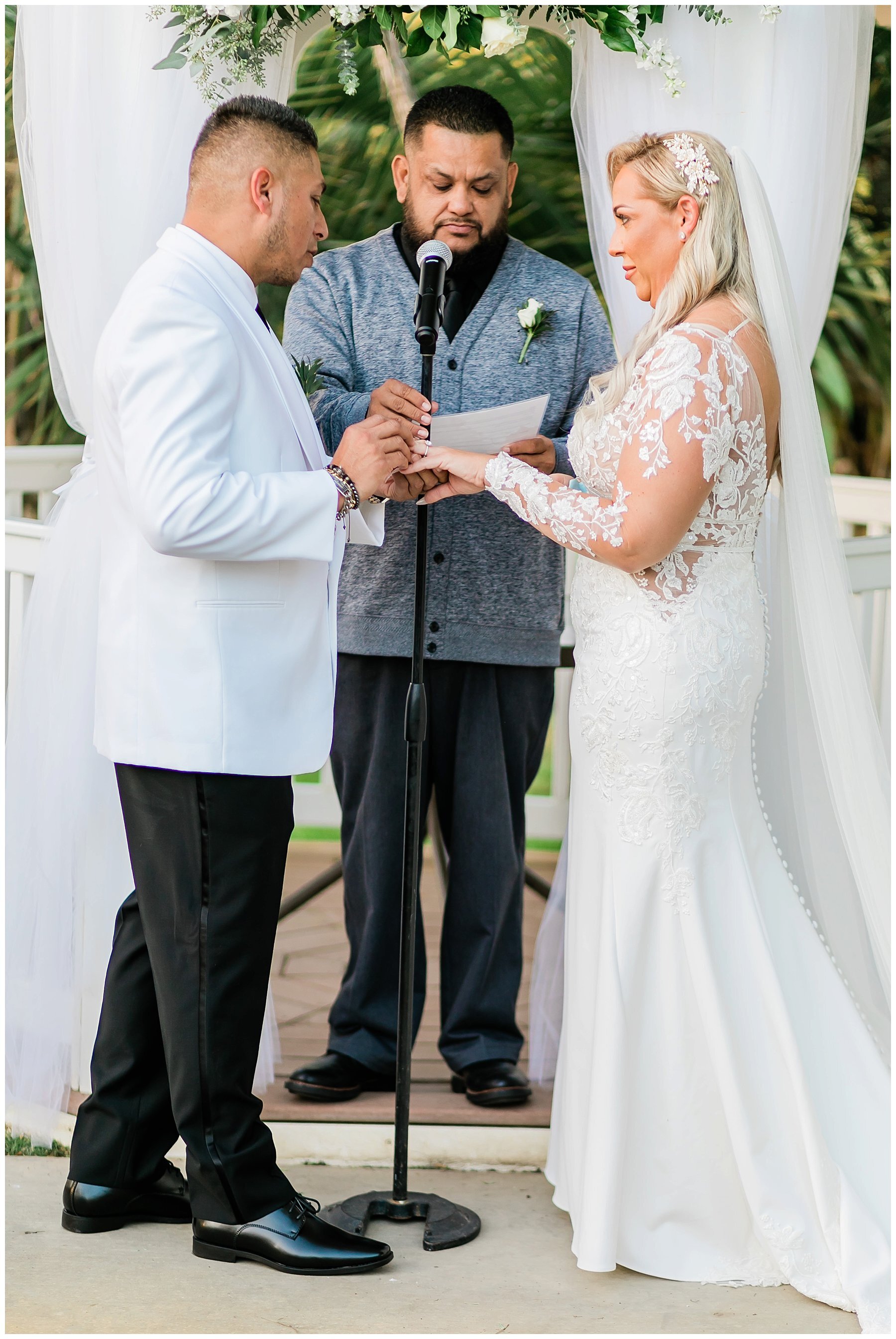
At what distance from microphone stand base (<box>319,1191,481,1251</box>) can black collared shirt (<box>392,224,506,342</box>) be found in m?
1.92

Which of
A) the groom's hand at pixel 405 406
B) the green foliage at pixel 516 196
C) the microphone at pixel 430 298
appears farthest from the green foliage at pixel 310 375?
the green foliage at pixel 516 196

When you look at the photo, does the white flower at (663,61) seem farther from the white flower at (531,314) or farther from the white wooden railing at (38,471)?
the white wooden railing at (38,471)

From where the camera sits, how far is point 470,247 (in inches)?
120

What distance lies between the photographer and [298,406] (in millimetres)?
2508

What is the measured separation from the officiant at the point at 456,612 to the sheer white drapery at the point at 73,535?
38 centimetres

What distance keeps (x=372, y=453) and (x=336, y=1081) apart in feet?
5.11

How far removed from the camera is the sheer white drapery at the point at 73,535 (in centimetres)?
288

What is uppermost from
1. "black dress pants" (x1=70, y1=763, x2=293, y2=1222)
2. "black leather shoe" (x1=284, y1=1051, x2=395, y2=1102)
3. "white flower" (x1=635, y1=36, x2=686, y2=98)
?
"white flower" (x1=635, y1=36, x2=686, y2=98)

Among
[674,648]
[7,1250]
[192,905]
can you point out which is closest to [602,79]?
[674,648]

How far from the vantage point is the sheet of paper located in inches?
106

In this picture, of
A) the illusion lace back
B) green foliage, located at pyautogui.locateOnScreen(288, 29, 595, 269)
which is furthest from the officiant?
green foliage, located at pyautogui.locateOnScreen(288, 29, 595, 269)

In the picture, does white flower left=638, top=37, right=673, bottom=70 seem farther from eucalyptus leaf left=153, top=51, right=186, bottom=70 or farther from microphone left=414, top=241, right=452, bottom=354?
eucalyptus leaf left=153, top=51, right=186, bottom=70

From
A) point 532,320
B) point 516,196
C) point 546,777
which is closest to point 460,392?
point 532,320

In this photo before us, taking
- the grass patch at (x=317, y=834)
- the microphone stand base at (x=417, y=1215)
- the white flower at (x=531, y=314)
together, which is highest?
the white flower at (x=531, y=314)
